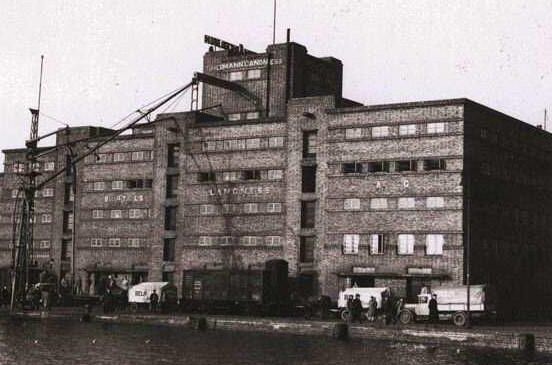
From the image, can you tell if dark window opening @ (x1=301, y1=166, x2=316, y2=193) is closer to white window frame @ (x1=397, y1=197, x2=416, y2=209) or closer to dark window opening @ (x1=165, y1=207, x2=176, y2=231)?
white window frame @ (x1=397, y1=197, x2=416, y2=209)

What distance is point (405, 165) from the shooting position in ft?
207

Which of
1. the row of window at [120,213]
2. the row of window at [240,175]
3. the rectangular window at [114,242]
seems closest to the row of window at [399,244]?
the row of window at [240,175]

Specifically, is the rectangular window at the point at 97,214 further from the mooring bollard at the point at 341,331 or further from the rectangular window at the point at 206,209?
the mooring bollard at the point at 341,331

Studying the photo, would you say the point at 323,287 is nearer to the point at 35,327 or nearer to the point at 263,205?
the point at 263,205

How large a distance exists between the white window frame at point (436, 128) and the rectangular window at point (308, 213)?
10438 millimetres

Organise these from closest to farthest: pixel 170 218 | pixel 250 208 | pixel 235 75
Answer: pixel 250 208, pixel 170 218, pixel 235 75

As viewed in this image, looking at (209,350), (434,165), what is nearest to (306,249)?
(434,165)

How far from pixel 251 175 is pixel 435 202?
50.3ft

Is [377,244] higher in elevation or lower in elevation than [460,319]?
higher

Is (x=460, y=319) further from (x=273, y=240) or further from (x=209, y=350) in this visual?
(x=273, y=240)

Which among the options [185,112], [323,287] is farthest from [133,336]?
[185,112]

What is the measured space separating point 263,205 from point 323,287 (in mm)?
8044

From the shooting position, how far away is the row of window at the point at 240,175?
69.2 metres

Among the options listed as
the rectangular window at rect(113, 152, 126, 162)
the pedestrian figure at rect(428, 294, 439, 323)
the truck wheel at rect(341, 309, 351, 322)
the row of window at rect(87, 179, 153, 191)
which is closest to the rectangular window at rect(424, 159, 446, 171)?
the pedestrian figure at rect(428, 294, 439, 323)
